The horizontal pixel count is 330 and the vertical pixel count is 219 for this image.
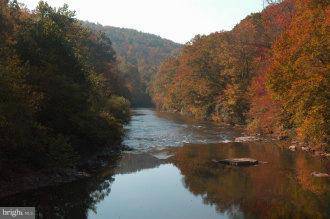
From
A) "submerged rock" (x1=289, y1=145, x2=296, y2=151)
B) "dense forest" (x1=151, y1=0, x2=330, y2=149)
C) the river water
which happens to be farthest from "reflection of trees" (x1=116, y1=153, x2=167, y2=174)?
"submerged rock" (x1=289, y1=145, x2=296, y2=151)

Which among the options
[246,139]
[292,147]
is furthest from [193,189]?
[246,139]

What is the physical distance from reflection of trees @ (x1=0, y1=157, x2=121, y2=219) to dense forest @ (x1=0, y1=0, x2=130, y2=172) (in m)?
2.42

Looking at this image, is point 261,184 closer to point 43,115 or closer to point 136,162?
point 136,162

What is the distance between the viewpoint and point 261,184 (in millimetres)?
29969

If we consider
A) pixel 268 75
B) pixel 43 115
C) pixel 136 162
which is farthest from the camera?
pixel 268 75

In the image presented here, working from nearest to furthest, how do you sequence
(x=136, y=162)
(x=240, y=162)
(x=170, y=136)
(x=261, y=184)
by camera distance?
1. (x=261, y=184)
2. (x=240, y=162)
3. (x=136, y=162)
4. (x=170, y=136)

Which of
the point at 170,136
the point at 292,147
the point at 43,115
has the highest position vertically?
the point at 43,115

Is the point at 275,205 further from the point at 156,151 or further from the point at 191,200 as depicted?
the point at 156,151

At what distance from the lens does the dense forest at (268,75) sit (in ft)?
125

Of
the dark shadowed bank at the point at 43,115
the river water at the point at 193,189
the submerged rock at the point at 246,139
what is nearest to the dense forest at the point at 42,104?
the dark shadowed bank at the point at 43,115

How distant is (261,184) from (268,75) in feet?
57.4

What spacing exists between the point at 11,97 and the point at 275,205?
1609cm

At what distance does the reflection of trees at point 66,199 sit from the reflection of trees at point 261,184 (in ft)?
20.7

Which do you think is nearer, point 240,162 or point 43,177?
point 43,177
